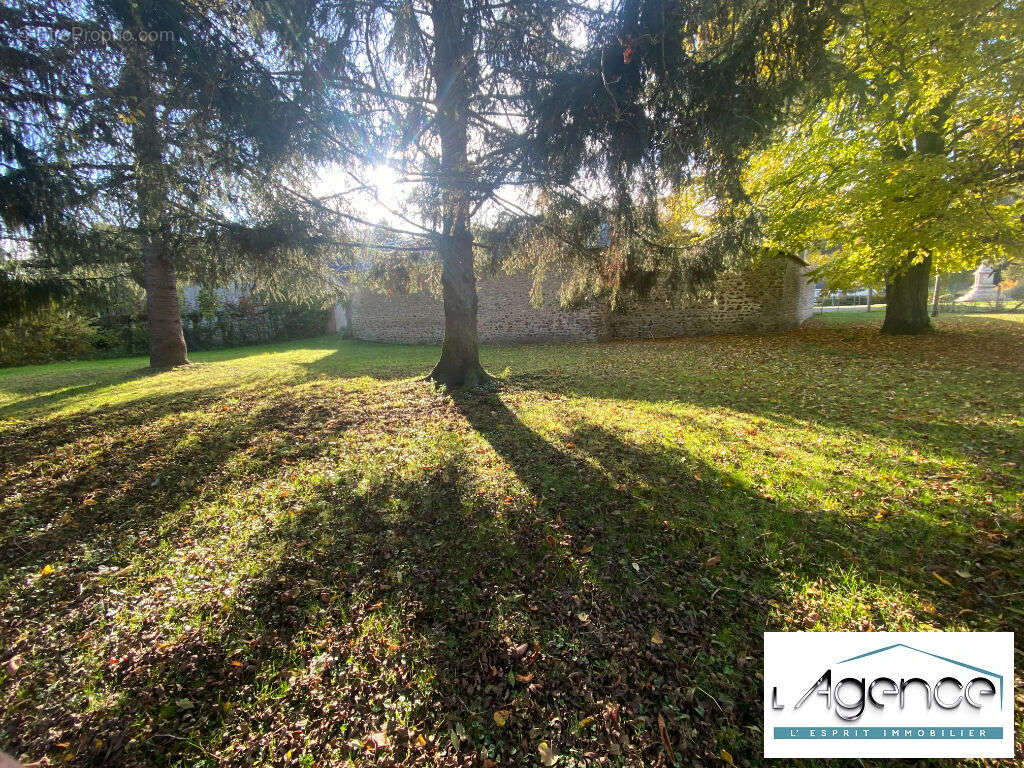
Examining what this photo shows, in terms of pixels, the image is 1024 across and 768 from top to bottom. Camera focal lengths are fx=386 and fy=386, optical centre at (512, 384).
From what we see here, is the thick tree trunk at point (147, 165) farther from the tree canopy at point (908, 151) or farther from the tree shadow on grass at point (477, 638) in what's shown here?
the tree canopy at point (908, 151)

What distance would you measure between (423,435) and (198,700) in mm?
3425

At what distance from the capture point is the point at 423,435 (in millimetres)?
5160

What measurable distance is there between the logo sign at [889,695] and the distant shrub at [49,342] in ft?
63.0

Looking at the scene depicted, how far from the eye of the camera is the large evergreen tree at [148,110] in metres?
4.36

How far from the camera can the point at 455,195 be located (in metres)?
5.32

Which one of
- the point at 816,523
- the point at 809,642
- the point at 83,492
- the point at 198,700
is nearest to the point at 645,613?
the point at 809,642

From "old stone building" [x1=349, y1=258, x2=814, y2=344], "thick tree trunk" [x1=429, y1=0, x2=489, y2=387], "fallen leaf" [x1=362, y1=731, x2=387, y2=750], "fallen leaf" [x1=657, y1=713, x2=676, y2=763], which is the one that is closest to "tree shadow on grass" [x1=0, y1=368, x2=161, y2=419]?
"thick tree trunk" [x1=429, y1=0, x2=489, y2=387]

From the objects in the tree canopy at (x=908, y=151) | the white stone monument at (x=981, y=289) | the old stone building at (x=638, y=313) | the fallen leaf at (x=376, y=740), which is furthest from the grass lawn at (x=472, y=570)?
the white stone monument at (x=981, y=289)

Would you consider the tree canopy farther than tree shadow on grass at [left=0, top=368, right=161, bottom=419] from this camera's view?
No

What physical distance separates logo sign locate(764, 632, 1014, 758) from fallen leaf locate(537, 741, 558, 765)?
2.95ft

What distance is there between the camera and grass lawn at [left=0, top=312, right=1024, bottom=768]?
1.75 metres

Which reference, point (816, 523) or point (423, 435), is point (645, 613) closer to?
point (816, 523)

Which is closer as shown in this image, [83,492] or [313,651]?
[313,651]

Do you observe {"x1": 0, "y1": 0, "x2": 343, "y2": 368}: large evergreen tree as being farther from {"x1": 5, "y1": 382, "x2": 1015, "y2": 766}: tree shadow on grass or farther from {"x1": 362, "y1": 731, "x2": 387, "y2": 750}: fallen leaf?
{"x1": 362, "y1": 731, "x2": 387, "y2": 750}: fallen leaf
